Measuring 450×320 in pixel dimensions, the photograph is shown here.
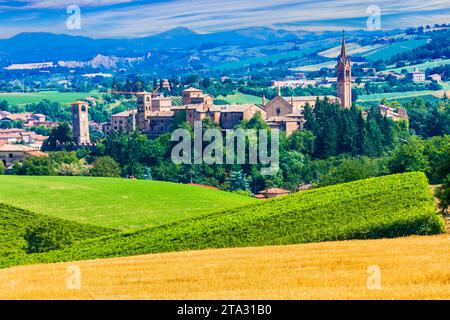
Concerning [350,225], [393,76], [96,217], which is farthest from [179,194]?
[393,76]

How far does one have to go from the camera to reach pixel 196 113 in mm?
98875

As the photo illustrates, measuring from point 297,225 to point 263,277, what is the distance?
1485 centimetres

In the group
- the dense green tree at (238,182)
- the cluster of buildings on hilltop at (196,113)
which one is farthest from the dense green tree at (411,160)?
the cluster of buildings on hilltop at (196,113)

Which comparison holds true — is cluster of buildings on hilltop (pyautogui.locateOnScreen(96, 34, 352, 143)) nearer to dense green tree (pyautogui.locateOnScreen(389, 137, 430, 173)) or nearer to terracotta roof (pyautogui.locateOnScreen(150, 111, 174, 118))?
terracotta roof (pyautogui.locateOnScreen(150, 111, 174, 118))

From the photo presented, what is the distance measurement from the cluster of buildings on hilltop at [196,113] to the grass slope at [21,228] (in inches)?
1972

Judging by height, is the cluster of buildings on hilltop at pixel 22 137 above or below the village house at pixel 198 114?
below

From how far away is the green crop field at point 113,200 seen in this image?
50.3m

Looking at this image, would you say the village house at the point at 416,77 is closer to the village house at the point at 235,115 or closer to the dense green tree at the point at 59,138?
the village house at the point at 235,115

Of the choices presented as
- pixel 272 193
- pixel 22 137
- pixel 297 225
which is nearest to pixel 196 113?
pixel 272 193

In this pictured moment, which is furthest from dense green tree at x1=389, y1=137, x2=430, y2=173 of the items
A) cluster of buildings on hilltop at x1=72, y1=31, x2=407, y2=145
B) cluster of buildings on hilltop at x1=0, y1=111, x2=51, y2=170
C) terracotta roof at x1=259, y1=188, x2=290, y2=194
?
cluster of buildings on hilltop at x1=0, y1=111, x2=51, y2=170

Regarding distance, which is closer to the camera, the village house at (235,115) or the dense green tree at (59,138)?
the village house at (235,115)

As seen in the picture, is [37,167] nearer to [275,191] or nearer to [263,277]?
[275,191]

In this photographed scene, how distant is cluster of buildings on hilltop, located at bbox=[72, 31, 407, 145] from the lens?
324ft
